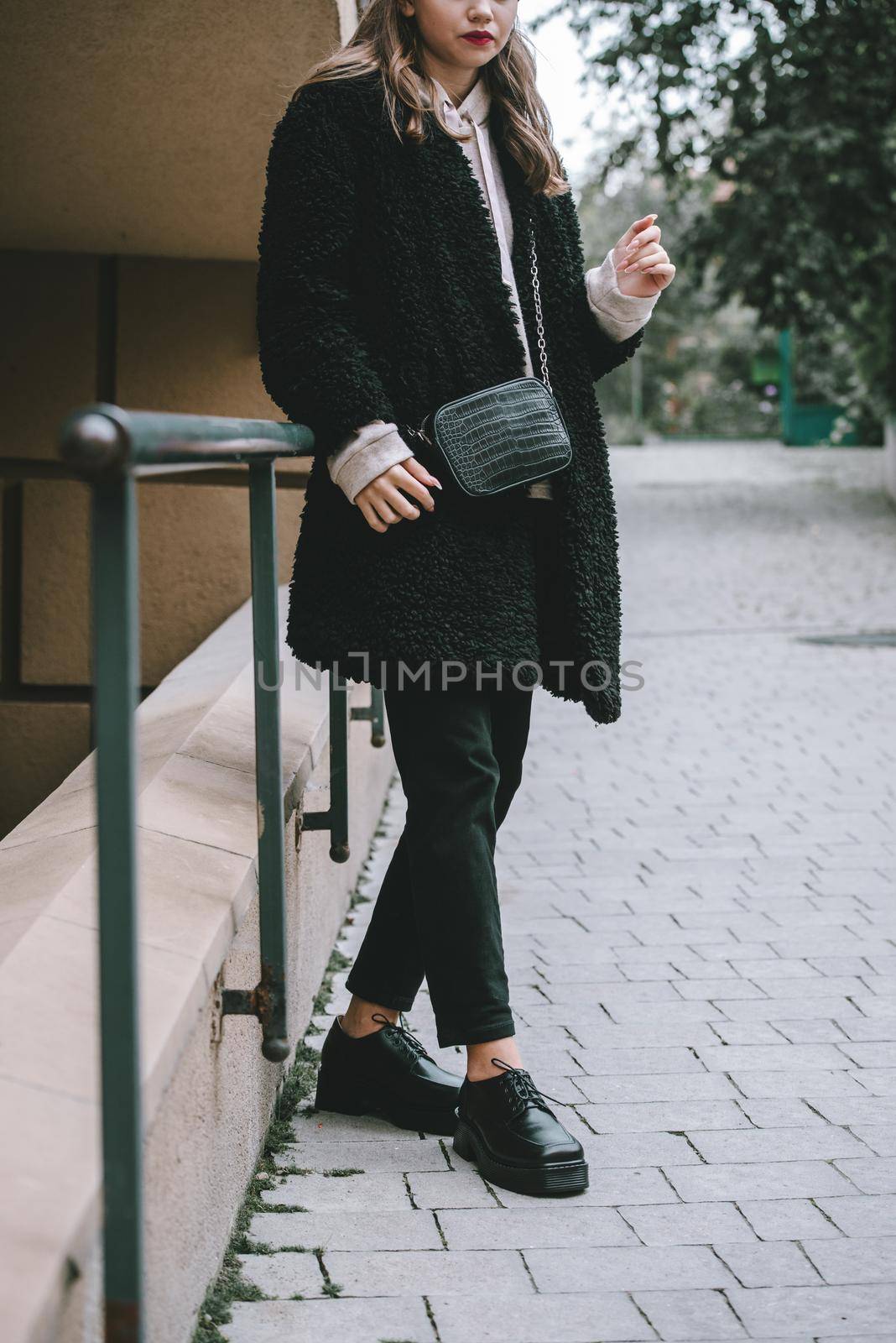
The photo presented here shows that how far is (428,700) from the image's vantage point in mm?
2531

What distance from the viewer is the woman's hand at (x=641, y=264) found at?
8.54 feet

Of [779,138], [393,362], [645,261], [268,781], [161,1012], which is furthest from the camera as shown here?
[779,138]

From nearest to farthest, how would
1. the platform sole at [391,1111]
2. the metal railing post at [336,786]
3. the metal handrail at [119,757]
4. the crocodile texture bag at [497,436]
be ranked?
the metal handrail at [119,757]
the crocodile texture bag at [497,436]
the platform sole at [391,1111]
the metal railing post at [336,786]

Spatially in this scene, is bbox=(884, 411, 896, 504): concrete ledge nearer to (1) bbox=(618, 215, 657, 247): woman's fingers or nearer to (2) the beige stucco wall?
(2) the beige stucco wall

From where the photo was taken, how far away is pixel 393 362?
2486mm

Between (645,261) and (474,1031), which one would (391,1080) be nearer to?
(474,1031)

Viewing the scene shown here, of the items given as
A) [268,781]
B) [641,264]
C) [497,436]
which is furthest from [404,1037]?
[641,264]

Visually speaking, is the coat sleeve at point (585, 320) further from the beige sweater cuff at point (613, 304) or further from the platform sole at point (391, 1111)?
the platform sole at point (391, 1111)

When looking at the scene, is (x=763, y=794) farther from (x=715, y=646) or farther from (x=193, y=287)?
(x=715, y=646)

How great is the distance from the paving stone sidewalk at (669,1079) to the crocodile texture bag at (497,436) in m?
1.14

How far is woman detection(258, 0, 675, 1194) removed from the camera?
2434 millimetres

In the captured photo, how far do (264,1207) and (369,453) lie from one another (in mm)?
1182

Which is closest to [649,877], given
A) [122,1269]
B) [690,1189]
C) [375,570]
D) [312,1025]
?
[312,1025]

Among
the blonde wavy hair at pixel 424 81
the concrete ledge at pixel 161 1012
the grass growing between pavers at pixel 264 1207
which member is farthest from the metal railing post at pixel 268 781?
the blonde wavy hair at pixel 424 81
